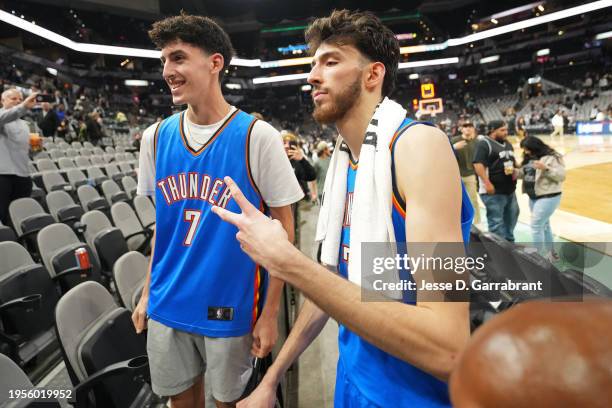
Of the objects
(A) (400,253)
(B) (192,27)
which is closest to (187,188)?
(B) (192,27)

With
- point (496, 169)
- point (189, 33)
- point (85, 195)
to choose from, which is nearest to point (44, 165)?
point (85, 195)

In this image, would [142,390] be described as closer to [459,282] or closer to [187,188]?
[187,188]

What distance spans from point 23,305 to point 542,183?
189 inches

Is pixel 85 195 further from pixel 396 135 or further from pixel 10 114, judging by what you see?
pixel 396 135

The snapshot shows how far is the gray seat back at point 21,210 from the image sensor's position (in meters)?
4.09

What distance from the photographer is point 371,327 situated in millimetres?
818

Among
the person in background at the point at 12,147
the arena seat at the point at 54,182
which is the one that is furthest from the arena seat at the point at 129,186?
the person in background at the point at 12,147

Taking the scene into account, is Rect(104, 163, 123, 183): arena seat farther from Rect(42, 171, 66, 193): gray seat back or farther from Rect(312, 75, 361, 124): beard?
Rect(312, 75, 361, 124): beard

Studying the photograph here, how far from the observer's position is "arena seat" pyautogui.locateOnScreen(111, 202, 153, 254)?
4551mm

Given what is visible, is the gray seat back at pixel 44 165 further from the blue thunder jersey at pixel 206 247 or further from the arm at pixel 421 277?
the arm at pixel 421 277

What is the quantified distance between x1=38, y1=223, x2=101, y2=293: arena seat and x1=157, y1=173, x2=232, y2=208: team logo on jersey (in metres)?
1.87

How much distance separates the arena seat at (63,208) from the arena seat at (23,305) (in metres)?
1.52

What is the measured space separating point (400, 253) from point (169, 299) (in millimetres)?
1057

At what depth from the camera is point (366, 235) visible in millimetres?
1053
